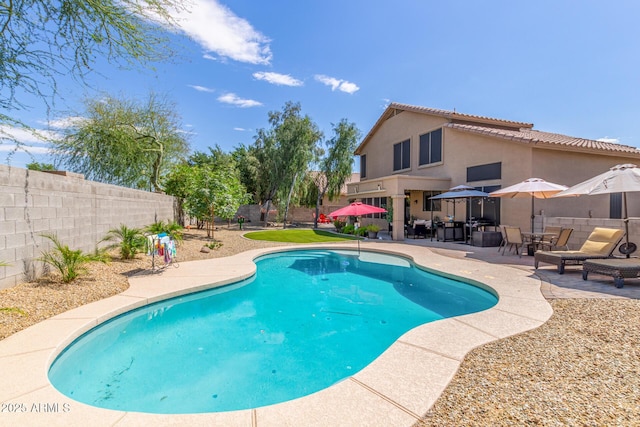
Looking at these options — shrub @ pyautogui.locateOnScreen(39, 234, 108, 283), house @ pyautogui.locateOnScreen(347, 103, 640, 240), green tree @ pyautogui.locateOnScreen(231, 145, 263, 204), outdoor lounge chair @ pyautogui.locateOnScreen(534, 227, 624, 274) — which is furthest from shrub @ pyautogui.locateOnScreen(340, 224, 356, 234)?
shrub @ pyautogui.locateOnScreen(39, 234, 108, 283)

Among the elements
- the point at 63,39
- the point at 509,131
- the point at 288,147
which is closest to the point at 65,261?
the point at 63,39

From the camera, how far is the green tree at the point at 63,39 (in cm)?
503

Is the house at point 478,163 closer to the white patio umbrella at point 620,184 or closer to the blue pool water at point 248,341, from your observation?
the white patio umbrella at point 620,184

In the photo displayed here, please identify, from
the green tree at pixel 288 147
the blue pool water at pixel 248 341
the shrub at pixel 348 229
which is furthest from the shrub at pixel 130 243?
the green tree at pixel 288 147

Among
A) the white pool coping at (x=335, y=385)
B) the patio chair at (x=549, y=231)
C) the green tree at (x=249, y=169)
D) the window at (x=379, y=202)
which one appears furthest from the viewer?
the green tree at (x=249, y=169)

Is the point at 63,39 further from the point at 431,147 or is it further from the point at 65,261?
the point at 431,147

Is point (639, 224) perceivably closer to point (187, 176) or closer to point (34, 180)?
point (34, 180)

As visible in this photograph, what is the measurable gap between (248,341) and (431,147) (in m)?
18.0

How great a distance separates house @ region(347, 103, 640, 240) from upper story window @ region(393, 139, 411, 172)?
3.0 inches

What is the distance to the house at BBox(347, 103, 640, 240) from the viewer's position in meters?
14.1

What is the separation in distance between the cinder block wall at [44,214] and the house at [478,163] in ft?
46.2

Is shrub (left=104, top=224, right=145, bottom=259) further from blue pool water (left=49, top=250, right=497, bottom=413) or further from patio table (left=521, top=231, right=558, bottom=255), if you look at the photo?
patio table (left=521, top=231, right=558, bottom=255)

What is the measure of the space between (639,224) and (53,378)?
14966mm

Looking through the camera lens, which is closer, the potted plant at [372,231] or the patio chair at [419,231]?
the patio chair at [419,231]
